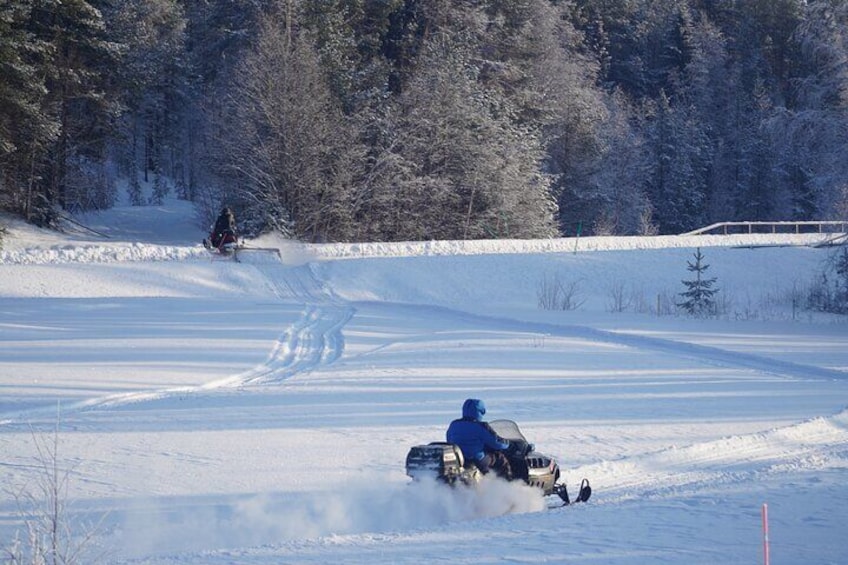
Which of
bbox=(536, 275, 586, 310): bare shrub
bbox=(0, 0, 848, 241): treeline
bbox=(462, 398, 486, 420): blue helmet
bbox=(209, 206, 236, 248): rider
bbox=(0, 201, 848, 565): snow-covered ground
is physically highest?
bbox=(0, 0, 848, 241): treeline

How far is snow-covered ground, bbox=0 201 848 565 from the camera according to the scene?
26.6ft

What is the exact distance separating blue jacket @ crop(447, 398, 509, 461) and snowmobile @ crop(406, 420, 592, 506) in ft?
0.57

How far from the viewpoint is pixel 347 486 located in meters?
10.2

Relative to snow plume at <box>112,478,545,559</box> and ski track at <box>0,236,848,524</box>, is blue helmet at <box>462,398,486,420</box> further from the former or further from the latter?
ski track at <box>0,236,848,524</box>

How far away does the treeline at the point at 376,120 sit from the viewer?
4191 centimetres

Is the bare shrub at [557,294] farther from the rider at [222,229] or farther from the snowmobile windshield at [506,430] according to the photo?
the snowmobile windshield at [506,430]

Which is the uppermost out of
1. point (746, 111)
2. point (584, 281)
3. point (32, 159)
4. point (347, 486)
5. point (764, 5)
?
point (764, 5)

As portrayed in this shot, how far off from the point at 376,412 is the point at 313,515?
510 centimetres

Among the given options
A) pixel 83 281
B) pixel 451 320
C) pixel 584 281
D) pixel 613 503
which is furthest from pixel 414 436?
pixel 584 281

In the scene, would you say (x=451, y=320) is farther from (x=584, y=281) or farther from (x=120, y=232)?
(x=120, y=232)

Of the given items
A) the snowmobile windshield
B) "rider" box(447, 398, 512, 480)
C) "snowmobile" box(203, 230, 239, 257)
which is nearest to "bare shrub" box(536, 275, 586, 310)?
"snowmobile" box(203, 230, 239, 257)

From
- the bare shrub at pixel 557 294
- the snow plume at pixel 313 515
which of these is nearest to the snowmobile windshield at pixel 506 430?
the snow plume at pixel 313 515

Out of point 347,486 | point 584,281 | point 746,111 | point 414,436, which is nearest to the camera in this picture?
point 347,486

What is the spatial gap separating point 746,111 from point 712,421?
2453 inches
